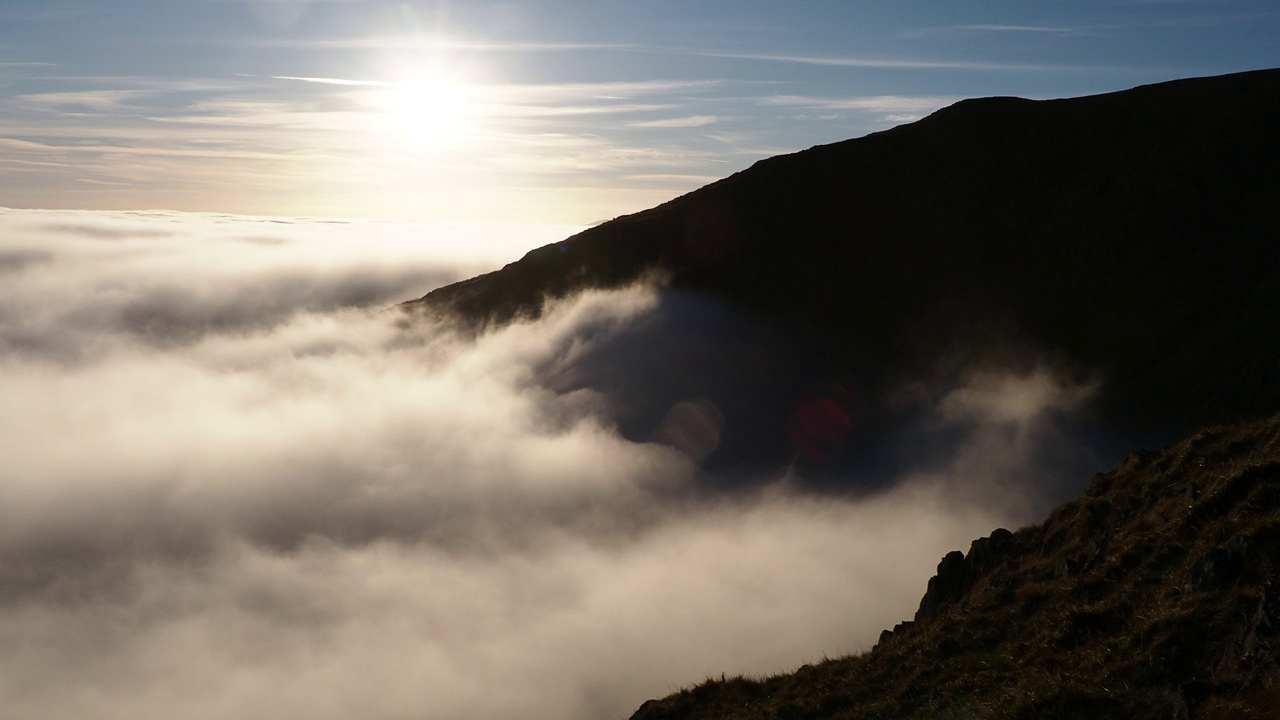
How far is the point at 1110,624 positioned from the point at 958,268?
65492mm

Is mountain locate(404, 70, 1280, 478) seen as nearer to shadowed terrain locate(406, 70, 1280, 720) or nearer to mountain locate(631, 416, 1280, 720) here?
shadowed terrain locate(406, 70, 1280, 720)

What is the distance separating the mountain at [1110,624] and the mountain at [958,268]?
40.9 metres

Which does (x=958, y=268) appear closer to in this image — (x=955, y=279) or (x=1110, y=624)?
(x=955, y=279)

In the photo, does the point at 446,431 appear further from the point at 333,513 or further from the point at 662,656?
the point at 662,656

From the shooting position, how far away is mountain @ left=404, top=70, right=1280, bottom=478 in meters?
61.2

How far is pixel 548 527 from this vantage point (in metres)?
85.3

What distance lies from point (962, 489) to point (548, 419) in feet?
158

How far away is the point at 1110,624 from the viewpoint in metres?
13.6

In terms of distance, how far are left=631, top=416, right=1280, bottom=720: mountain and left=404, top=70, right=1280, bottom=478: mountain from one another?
40.9 m

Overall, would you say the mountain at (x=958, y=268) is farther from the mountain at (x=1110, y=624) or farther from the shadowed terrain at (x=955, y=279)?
the mountain at (x=1110, y=624)

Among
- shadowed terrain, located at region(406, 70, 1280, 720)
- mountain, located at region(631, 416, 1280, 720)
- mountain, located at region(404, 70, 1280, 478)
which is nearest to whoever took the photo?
mountain, located at region(631, 416, 1280, 720)


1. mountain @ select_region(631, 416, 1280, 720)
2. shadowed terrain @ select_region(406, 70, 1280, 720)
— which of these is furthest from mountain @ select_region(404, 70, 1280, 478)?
mountain @ select_region(631, 416, 1280, 720)

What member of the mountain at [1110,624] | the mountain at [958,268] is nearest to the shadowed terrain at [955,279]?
the mountain at [958,268]

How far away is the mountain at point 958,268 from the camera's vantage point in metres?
61.2
